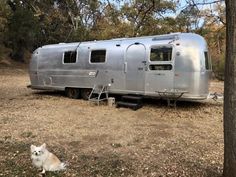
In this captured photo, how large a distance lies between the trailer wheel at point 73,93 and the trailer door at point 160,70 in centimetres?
371

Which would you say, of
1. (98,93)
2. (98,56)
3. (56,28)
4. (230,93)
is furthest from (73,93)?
(56,28)

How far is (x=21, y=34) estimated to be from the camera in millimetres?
29672

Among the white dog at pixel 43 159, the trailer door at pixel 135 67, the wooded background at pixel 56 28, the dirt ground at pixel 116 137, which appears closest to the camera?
the white dog at pixel 43 159

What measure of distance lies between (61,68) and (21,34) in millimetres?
15184

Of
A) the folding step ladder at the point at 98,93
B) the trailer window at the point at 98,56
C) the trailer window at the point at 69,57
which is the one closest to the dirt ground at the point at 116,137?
the folding step ladder at the point at 98,93

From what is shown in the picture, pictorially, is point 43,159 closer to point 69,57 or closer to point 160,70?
point 160,70

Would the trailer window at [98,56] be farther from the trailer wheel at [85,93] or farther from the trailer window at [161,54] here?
the trailer window at [161,54]

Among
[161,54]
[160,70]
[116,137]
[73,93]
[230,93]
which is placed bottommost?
[116,137]

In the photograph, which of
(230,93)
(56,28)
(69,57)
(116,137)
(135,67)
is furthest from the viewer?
(56,28)

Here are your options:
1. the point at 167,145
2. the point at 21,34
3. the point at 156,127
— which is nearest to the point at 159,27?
the point at 21,34

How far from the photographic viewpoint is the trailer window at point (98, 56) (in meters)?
14.3

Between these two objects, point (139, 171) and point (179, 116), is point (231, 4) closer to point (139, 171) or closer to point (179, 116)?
point (139, 171)

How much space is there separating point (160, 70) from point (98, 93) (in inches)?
117

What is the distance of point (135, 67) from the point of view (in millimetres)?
13156
